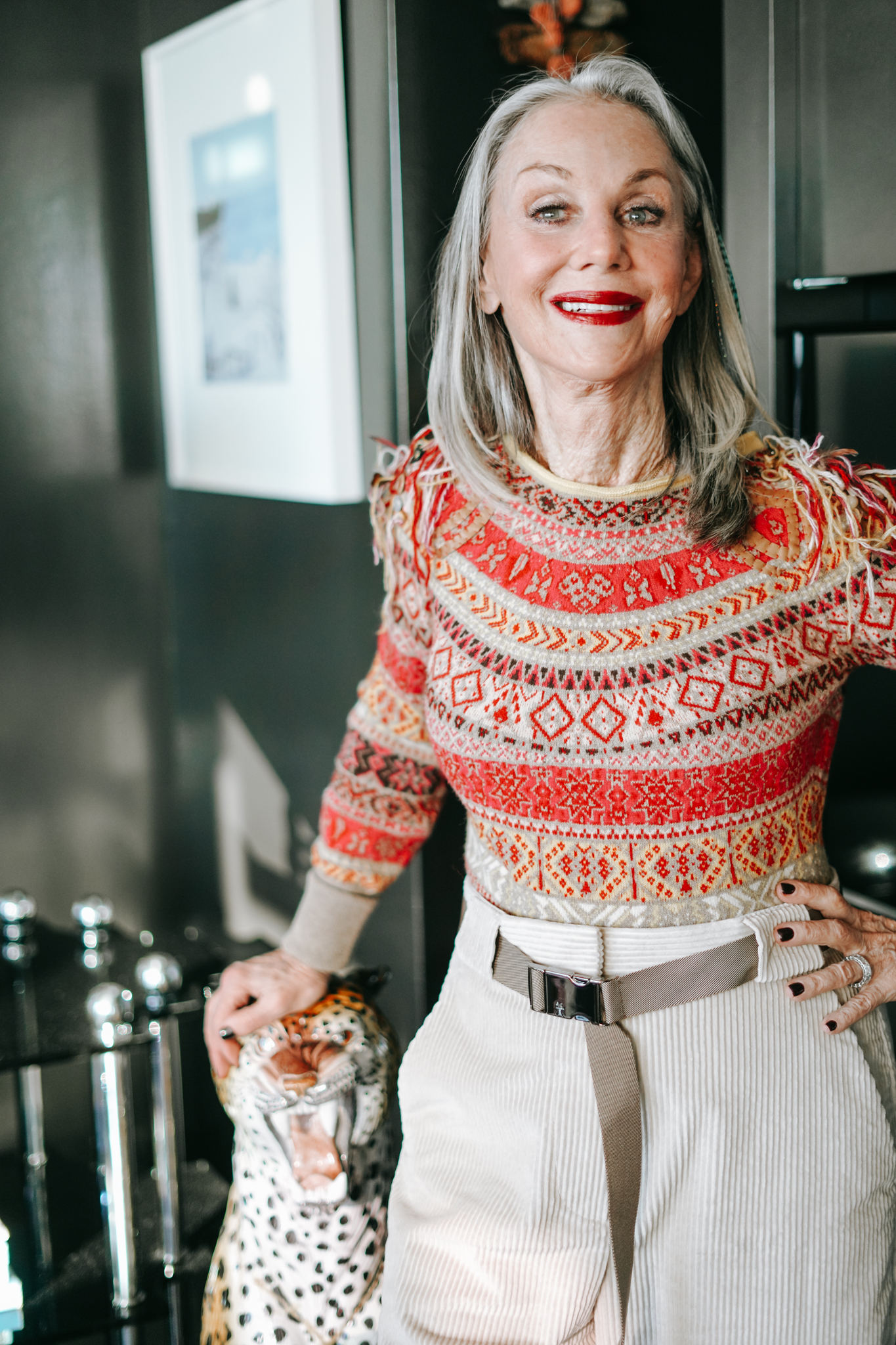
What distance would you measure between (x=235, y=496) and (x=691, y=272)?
1.12 m

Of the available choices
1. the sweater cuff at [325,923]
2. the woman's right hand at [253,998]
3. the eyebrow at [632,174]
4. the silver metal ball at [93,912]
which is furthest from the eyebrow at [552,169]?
the silver metal ball at [93,912]

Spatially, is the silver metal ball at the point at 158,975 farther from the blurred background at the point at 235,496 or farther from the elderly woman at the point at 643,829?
the elderly woman at the point at 643,829

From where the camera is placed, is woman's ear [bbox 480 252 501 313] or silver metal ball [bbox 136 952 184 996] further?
silver metal ball [bbox 136 952 184 996]

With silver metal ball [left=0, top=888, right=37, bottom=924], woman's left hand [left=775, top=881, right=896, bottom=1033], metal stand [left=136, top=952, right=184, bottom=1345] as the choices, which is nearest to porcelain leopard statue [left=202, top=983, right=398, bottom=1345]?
metal stand [left=136, top=952, right=184, bottom=1345]

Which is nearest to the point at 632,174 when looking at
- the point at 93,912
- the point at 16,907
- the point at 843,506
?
the point at 843,506

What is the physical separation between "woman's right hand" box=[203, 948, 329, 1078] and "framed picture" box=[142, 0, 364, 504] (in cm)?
67

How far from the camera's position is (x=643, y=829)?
123 centimetres

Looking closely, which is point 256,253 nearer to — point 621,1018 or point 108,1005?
point 108,1005

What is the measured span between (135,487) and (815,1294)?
1.82 meters

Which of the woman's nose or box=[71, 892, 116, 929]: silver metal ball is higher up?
the woman's nose

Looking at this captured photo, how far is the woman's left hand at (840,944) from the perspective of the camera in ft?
4.13

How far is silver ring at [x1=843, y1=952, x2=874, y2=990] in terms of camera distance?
1300 millimetres

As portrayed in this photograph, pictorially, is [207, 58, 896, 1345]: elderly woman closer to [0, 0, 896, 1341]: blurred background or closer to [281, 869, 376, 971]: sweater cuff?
[281, 869, 376, 971]: sweater cuff

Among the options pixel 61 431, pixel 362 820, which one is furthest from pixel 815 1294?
pixel 61 431
